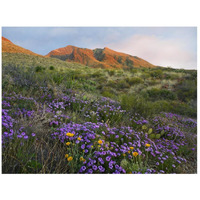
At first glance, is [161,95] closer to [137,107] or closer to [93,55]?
[137,107]

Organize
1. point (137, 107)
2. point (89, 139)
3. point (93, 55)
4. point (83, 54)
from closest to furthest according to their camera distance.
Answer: point (89, 139) < point (137, 107) < point (83, 54) < point (93, 55)

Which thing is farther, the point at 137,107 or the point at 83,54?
the point at 83,54

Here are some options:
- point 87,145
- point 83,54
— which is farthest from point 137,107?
point 83,54

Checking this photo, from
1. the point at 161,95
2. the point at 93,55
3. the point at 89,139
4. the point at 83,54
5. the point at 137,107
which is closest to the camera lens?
the point at 89,139

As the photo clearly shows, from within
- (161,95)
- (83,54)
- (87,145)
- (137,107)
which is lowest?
(87,145)

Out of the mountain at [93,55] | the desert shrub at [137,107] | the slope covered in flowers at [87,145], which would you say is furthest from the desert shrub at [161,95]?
the slope covered in flowers at [87,145]

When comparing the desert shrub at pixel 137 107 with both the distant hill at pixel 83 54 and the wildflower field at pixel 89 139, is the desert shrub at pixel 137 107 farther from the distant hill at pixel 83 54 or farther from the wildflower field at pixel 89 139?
the distant hill at pixel 83 54

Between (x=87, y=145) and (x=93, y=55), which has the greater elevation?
(x=93, y=55)

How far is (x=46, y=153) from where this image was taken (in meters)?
2.08

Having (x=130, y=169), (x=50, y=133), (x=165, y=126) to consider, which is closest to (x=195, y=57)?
(x=165, y=126)
